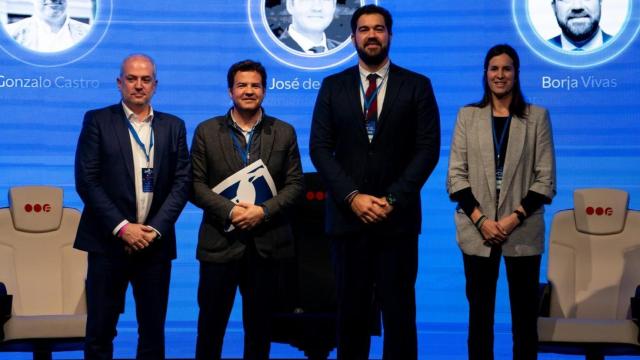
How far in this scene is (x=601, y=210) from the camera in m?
4.93

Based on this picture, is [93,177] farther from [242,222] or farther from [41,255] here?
[41,255]

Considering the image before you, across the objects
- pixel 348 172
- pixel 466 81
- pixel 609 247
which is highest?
pixel 466 81

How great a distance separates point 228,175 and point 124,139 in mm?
482

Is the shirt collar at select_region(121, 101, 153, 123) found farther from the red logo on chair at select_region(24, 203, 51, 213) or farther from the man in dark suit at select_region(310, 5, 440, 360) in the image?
the red logo on chair at select_region(24, 203, 51, 213)

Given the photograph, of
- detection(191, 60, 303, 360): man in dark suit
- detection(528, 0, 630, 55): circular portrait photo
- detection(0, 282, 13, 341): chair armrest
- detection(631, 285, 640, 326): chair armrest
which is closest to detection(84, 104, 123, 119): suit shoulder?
detection(191, 60, 303, 360): man in dark suit

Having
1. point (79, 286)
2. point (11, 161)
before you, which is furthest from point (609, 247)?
point (11, 161)

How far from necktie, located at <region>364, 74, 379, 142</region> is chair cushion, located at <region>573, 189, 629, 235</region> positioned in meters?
1.40

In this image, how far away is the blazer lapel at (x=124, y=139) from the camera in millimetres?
4121

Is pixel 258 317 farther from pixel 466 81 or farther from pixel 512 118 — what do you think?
pixel 466 81

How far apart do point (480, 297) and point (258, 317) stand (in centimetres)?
99

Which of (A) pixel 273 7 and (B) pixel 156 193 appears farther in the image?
(A) pixel 273 7

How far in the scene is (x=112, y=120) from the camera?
164 inches

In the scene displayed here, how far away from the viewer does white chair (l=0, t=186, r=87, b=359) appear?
489 centimetres

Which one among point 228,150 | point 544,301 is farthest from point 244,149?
point 544,301
